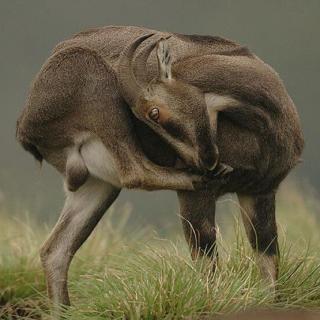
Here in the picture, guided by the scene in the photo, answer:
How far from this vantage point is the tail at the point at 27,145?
958 cm

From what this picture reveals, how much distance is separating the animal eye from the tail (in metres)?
0.99

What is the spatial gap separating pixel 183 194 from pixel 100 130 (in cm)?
68

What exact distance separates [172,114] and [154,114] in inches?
4.8

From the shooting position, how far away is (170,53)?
29.5 feet

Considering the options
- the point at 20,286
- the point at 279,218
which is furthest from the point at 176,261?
the point at 279,218

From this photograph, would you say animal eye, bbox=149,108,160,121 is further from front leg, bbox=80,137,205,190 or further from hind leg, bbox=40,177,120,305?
hind leg, bbox=40,177,120,305

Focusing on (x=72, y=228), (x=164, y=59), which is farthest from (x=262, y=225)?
(x=164, y=59)

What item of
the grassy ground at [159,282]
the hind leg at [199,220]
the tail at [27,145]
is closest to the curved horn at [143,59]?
the hind leg at [199,220]

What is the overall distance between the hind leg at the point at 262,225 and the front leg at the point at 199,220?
46cm

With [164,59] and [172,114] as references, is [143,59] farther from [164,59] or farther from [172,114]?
[172,114]

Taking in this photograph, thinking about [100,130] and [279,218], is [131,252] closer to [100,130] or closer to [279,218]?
[100,130]

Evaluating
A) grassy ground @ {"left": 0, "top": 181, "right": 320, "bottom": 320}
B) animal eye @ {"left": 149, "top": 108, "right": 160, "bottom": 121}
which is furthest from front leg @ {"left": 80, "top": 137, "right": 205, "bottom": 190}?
grassy ground @ {"left": 0, "top": 181, "right": 320, "bottom": 320}

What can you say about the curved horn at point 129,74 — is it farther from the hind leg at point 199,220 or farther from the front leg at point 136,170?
the hind leg at point 199,220

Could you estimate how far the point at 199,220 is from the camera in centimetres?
914
